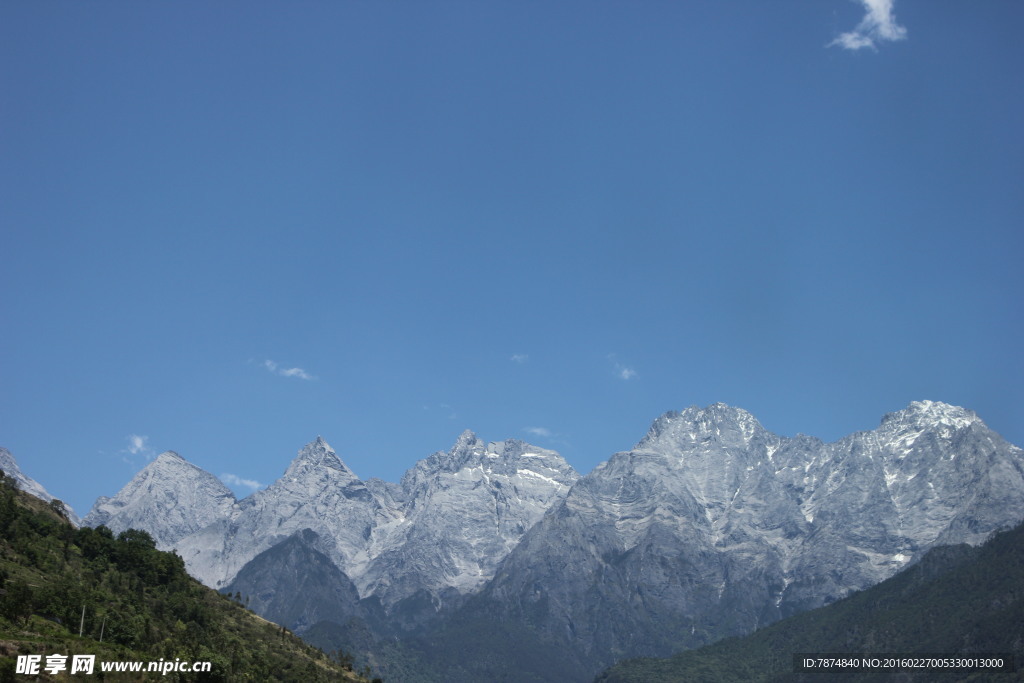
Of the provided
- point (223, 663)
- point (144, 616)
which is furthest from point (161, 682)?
point (144, 616)

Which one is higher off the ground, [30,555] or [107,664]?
[30,555]

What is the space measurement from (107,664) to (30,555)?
6475cm

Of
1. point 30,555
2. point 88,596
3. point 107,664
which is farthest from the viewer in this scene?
point 30,555

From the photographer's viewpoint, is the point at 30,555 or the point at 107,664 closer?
the point at 107,664

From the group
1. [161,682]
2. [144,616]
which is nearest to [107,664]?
[161,682]

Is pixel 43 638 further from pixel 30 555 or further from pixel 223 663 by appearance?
pixel 30 555

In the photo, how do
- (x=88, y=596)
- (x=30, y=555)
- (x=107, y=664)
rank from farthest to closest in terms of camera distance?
(x=30, y=555), (x=88, y=596), (x=107, y=664)

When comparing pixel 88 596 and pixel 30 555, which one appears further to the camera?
pixel 30 555

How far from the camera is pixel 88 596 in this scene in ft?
601

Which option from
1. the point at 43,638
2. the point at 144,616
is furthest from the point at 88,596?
the point at 43,638

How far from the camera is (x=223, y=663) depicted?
183375 mm

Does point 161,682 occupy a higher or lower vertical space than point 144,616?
lower

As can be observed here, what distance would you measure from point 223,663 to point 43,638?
4076cm

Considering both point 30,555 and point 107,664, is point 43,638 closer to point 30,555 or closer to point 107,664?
point 107,664
